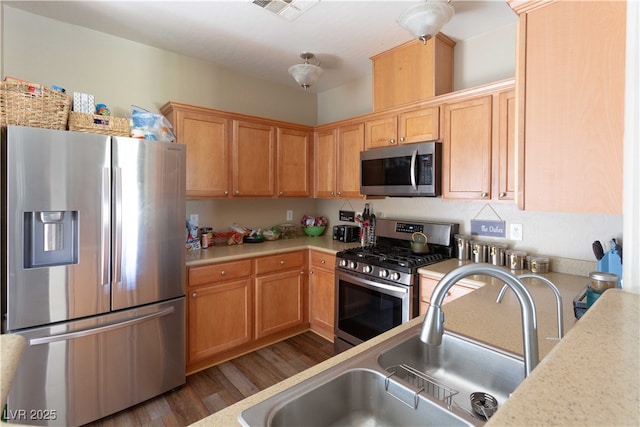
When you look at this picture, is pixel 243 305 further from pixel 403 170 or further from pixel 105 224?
pixel 403 170

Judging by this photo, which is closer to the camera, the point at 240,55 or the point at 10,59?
the point at 10,59

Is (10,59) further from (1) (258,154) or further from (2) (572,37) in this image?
(2) (572,37)

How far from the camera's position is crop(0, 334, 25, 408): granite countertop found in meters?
0.57

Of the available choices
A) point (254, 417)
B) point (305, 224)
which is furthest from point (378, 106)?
point (254, 417)

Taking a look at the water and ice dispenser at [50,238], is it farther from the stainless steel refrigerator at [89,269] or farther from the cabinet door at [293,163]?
the cabinet door at [293,163]

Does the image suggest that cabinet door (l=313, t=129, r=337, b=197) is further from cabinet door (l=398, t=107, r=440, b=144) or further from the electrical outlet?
the electrical outlet

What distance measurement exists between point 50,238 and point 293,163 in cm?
205

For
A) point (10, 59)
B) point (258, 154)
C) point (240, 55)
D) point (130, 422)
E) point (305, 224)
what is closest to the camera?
point (130, 422)

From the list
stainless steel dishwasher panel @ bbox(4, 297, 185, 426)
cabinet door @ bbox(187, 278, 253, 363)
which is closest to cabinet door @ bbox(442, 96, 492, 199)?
cabinet door @ bbox(187, 278, 253, 363)

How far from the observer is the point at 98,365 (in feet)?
6.17

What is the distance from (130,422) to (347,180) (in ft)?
8.01

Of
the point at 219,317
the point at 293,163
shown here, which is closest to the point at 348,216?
the point at 293,163

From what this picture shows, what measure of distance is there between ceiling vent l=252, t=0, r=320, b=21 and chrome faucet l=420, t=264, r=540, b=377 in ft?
6.47

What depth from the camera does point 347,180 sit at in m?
3.03
